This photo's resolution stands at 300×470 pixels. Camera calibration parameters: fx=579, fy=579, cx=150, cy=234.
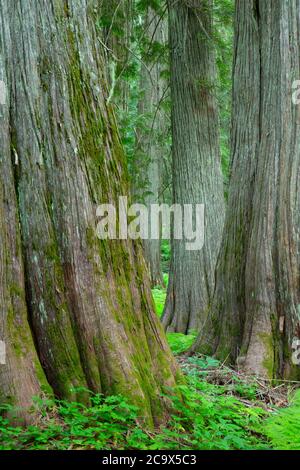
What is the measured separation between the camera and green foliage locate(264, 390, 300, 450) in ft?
14.3

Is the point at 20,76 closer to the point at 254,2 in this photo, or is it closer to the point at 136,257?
the point at 136,257

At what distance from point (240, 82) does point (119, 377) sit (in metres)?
A: 4.15

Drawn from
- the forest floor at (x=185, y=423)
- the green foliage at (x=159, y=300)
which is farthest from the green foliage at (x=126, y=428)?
the green foliage at (x=159, y=300)

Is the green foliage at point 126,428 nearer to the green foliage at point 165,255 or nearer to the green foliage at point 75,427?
the green foliage at point 75,427

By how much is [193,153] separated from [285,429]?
5.64 metres

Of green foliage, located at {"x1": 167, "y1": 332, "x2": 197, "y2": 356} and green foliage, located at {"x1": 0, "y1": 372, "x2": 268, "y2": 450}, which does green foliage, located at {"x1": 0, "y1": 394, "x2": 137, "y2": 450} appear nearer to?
green foliage, located at {"x1": 0, "y1": 372, "x2": 268, "y2": 450}

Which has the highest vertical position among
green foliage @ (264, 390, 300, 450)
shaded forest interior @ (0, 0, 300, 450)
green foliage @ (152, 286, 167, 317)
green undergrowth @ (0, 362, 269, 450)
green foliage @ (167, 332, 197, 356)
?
shaded forest interior @ (0, 0, 300, 450)

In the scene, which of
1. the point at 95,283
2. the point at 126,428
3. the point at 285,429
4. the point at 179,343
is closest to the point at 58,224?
the point at 95,283

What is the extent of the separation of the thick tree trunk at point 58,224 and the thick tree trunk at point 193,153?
5013mm

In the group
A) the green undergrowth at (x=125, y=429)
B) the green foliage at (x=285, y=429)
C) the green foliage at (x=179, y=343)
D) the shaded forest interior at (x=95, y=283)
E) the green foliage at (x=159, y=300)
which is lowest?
the green foliage at (x=159, y=300)

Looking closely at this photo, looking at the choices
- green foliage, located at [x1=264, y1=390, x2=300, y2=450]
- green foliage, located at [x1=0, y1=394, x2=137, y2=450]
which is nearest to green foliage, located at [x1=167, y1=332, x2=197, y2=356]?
green foliage, located at [x1=264, y1=390, x2=300, y2=450]

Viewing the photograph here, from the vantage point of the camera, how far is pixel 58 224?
166 inches

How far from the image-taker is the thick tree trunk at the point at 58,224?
4133 millimetres
